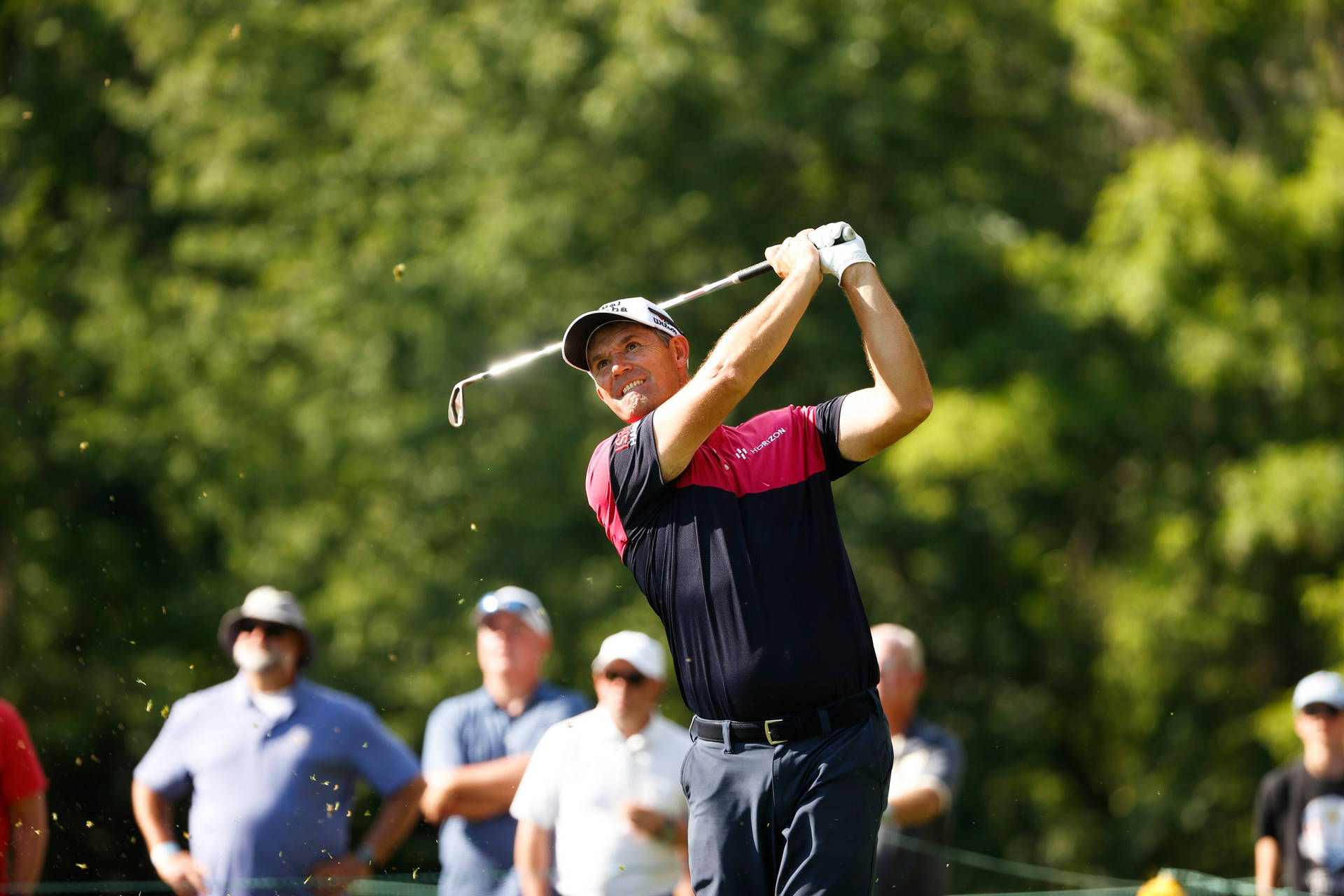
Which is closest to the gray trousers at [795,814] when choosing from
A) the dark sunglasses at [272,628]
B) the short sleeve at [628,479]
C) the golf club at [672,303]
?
the short sleeve at [628,479]

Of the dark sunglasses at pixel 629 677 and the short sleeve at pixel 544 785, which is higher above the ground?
the dark sunglasses at pixel 629 677

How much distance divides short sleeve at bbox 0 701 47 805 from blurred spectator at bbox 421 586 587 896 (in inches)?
54.6

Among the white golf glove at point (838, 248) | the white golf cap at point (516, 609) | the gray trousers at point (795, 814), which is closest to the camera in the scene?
the gray trousers at point (795, 814)

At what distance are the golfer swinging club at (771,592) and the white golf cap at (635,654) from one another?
1999 mm

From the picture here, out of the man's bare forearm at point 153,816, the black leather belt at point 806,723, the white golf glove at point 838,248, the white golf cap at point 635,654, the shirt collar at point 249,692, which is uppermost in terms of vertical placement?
the white golf glove at point 838,248

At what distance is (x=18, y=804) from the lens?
570 cm

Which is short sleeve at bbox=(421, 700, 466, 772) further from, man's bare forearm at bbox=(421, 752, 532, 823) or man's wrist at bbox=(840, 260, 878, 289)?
man's wrist at bbox=(840, 260, 878, 289)

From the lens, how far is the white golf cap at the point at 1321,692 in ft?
24.2

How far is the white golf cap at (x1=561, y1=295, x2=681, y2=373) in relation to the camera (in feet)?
13.0

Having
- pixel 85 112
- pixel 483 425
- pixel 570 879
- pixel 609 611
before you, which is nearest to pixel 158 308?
pixel 85 112

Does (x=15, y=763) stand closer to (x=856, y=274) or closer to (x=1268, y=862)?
(x=856, y=274)

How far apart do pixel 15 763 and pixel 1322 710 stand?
5499mm

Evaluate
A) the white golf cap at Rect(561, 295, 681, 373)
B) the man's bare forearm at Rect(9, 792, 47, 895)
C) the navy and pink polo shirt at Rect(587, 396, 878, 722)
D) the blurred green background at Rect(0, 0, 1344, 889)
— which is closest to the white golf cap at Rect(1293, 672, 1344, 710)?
the navy and pink polo shirt at Rect(587, 396, 878, 722)

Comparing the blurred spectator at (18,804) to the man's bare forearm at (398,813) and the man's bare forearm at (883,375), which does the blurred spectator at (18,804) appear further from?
the man's bare forearm at (883,375)
